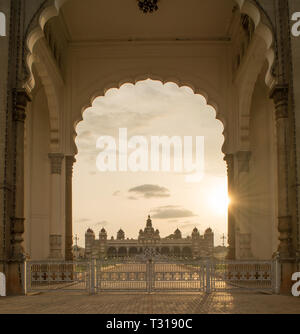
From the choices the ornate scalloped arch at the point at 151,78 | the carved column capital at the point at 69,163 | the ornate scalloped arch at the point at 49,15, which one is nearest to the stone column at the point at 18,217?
the ornate scalloped arch at the point at 49,15

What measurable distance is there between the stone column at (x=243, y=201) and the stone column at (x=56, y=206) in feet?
15.5

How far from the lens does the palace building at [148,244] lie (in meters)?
69.2

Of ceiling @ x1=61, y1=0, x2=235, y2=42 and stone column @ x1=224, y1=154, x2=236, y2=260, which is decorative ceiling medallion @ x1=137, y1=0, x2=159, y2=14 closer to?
ceiling @ x1=61, y1=0, x2=235, y2=42

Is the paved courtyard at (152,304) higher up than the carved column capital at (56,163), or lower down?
lower down

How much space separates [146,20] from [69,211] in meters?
5.47

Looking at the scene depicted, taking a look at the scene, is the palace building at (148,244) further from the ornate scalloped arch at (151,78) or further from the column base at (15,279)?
the column base at (15,279)

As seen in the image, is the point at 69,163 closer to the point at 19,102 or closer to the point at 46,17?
the point at 46,17

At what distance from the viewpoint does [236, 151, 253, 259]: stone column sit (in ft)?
44.5

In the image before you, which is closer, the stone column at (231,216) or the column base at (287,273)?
the column base at (287,273)

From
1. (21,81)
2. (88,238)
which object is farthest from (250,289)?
(88,238)

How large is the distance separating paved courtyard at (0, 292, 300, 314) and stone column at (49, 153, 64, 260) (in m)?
4.57
